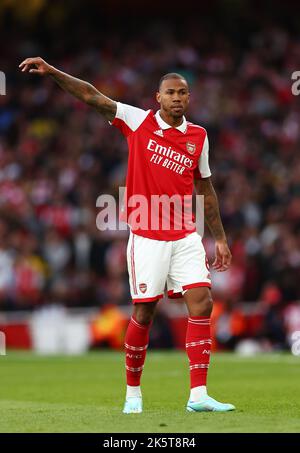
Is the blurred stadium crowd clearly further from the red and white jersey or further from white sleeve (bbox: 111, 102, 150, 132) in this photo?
white sleeve (bbox: 111, 102, 150, 132)

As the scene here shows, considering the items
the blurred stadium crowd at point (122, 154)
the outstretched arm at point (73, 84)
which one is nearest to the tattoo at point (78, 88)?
the outstretched arm at point (73, 84)

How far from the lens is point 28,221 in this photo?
22.5m

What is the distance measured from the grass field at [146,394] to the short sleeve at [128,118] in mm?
2187

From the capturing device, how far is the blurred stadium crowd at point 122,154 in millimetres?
20219

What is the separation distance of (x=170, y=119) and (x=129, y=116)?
33 centimetres

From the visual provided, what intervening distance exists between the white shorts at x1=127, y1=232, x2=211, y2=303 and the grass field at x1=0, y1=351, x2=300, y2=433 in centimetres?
93

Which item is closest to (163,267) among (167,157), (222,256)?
(222,256)

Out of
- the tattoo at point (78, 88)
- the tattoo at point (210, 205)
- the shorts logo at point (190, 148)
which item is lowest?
the tattoo at point (210, 205)

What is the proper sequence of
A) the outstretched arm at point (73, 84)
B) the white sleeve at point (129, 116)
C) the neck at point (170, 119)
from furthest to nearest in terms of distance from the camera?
1. the neck at point (170, 119)
2. the white sleeve at point (129, 116)
3. the outstretched arm at point (73, 84)

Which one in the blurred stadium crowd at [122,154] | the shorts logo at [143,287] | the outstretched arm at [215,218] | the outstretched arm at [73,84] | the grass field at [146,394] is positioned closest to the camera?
the grass field at [146,394]

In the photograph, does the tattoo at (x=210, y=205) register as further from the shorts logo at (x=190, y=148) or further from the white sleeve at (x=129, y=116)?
the white sleeve at (x=129, y=116)

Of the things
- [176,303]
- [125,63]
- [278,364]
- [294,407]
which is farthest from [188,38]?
[294,407]

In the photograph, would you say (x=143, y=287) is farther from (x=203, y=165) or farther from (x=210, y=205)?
(x=203, y=165)

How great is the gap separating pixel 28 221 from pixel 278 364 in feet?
28.3
